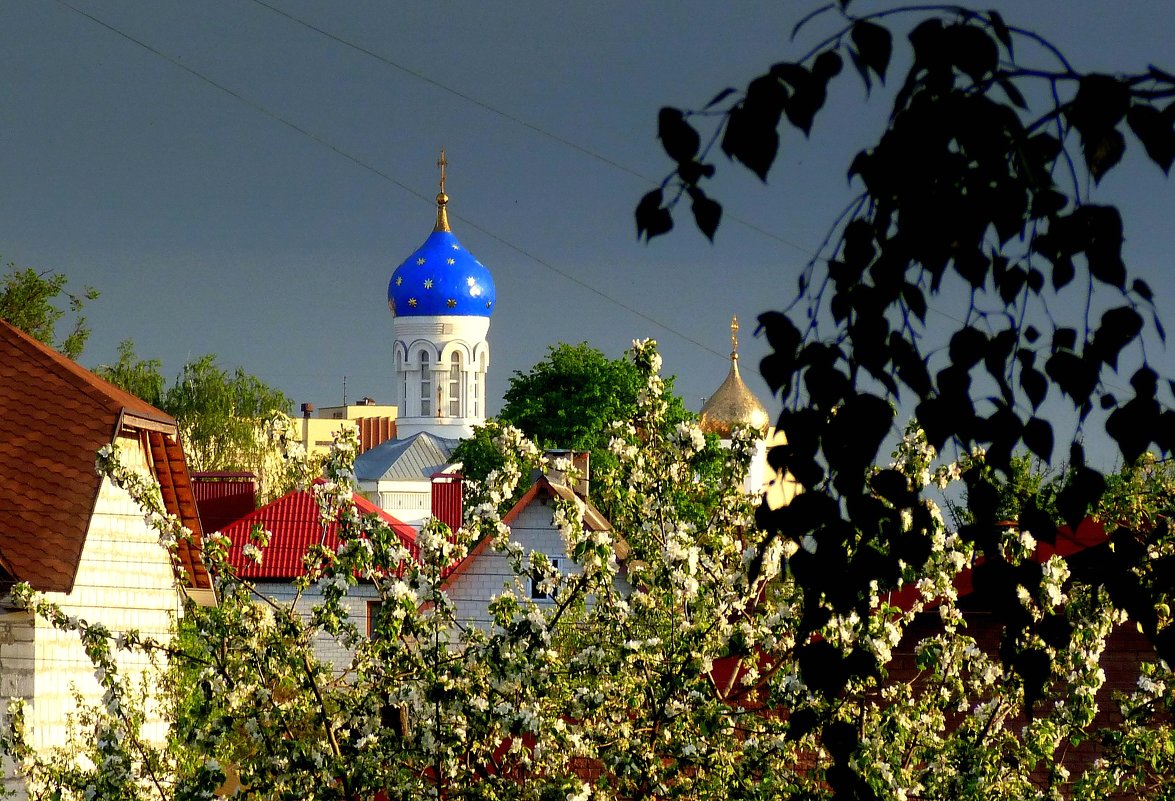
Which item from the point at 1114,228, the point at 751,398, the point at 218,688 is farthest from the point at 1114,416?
the point at 751,398

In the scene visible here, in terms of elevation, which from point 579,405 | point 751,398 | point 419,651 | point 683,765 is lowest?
point 683,765

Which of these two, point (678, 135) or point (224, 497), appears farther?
point (224, 497)

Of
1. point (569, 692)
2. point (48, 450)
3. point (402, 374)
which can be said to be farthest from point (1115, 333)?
point (402, 374)

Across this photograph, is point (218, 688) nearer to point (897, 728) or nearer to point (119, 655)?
point (897, 728)

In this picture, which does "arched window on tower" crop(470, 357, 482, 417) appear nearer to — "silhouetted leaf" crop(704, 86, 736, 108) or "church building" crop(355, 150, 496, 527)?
"church building" crop(355, 150, 496, 527)

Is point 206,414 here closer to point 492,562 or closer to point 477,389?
point 477,389

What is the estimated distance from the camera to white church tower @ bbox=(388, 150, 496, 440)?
72.6 m

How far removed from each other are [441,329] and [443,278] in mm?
2315

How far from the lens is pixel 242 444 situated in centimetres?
6247

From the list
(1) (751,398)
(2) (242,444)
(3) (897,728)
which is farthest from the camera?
(1) (751,398)

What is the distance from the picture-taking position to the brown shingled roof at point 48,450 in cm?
1428

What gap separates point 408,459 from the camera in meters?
69.2

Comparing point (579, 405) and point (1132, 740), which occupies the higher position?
point (579, 405)

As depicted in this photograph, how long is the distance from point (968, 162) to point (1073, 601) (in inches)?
251
